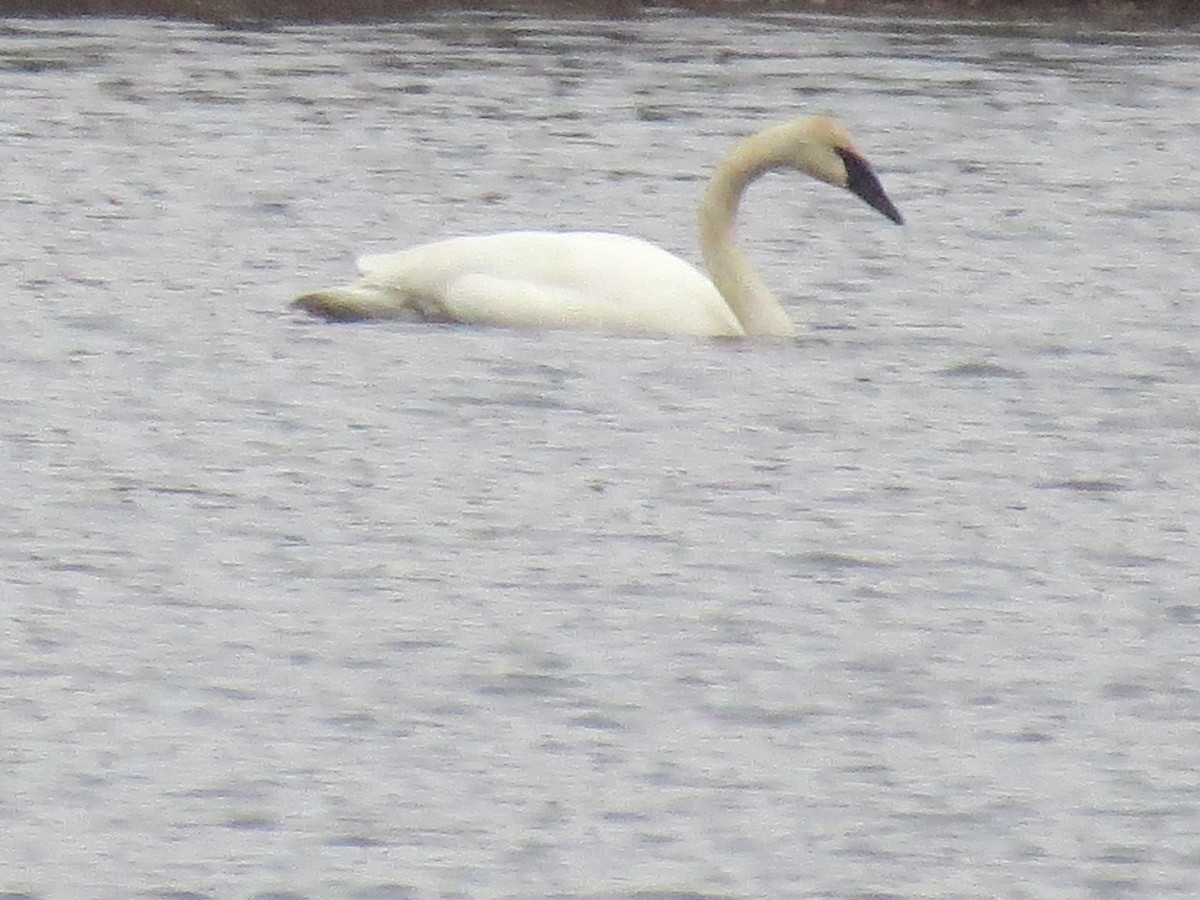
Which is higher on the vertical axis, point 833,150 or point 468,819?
point 833,150

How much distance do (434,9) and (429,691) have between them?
22.8 m

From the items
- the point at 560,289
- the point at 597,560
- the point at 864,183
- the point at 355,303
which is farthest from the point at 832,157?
the point at 597,560

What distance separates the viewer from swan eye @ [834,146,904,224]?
1447cm

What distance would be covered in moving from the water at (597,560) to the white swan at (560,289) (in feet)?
0.39

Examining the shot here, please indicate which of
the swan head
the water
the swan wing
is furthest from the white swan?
the swan head

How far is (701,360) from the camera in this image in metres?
13.1

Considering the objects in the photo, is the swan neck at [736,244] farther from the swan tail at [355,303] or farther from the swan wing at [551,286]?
the swan tail at [355,303]

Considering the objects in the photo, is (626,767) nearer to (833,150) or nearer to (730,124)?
(833,150)

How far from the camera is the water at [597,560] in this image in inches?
Result: 295

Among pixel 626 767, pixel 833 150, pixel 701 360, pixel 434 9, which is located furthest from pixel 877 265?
pixel 434 9

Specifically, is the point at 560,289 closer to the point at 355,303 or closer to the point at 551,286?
the point at 551,286

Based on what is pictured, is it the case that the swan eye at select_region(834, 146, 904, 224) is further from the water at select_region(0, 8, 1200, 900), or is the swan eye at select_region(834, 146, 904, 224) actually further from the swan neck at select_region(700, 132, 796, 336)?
the water at select_region(0, 8, 1200, 900)

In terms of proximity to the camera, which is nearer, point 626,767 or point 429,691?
point 626,767

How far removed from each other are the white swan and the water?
0.12m
